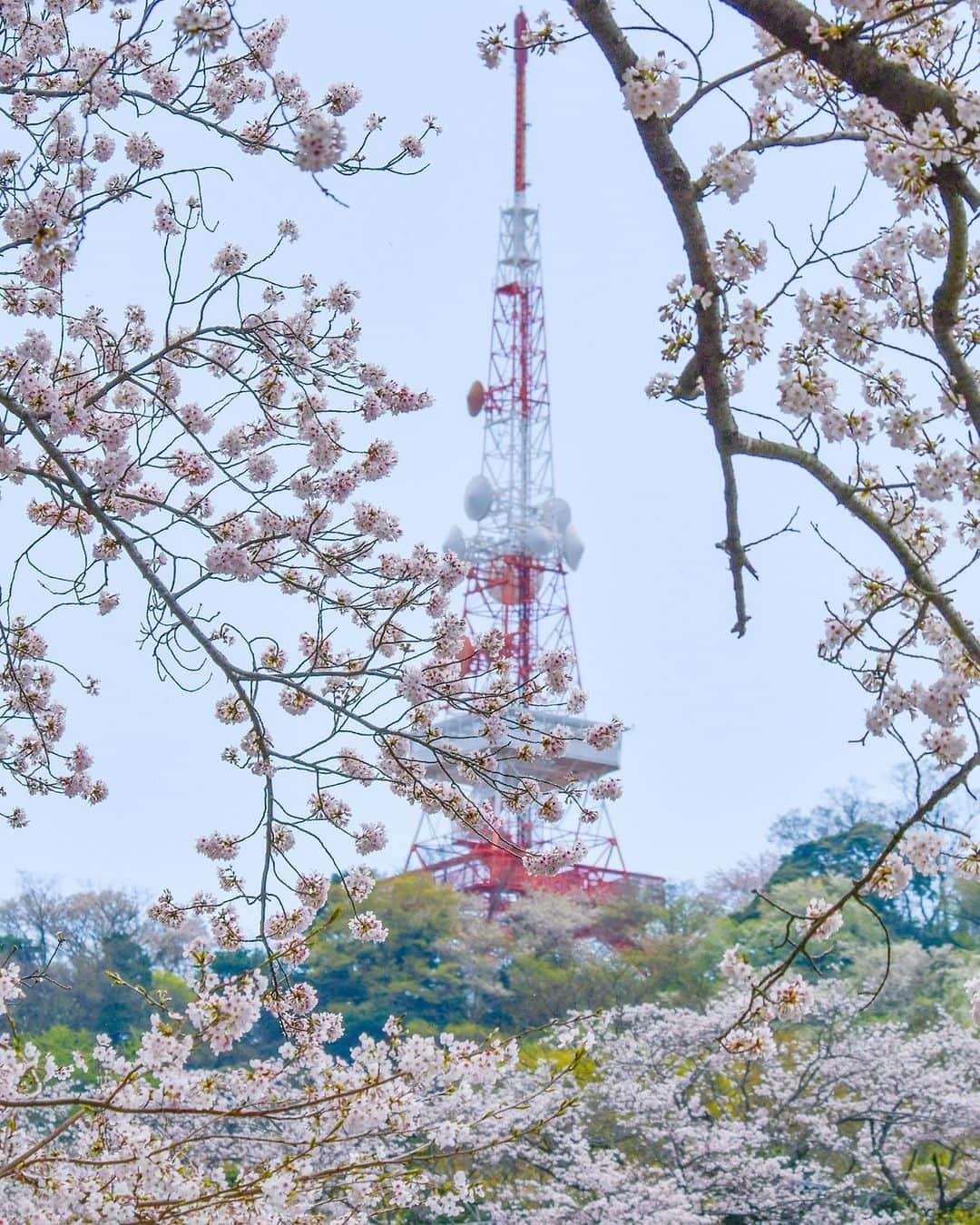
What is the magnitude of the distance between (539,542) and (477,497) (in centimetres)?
145

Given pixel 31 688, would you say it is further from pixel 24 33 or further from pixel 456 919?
pixel 456 919

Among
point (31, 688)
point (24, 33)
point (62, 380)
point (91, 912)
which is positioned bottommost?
point (31, 688)

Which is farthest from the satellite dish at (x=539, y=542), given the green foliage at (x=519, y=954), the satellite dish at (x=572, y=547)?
the green foliage at (x=519, y=954)

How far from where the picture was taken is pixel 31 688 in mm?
3969

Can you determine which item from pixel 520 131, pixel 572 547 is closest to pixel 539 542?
pixel 572 547

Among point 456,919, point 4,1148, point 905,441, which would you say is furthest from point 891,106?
point 456,919

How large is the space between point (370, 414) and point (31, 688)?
1.15m

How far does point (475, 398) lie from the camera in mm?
26781

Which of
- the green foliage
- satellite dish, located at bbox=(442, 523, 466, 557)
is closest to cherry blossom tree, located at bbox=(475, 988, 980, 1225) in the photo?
the green foliage

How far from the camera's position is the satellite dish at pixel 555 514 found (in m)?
26.5

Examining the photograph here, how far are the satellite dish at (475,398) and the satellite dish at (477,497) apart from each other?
157 cm

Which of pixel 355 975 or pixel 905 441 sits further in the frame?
pixel 355 975

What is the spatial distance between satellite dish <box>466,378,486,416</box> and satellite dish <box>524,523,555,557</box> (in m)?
2.42

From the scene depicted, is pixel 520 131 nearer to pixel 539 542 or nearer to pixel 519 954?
pixel 539 542
